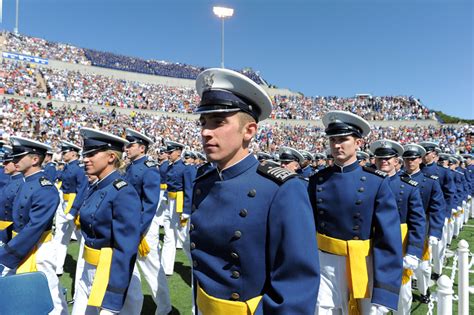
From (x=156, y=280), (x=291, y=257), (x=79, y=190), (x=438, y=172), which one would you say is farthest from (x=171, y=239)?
(x=291, y=257)

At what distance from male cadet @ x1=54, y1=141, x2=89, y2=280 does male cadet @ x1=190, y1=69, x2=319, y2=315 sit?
5.53 m

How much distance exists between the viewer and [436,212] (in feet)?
19.4

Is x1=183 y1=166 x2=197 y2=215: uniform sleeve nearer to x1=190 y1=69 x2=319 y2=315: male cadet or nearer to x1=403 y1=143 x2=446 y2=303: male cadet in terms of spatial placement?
x1=403 y1=143 x2=446 y2=303: male cadet

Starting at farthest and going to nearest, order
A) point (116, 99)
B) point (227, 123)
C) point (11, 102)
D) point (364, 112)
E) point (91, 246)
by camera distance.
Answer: point (364, 112)
point (116, 99)
point (11, 102)
point (91, 246)
point (227, 123)

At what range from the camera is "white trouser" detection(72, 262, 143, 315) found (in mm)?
3350

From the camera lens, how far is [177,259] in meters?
8.49

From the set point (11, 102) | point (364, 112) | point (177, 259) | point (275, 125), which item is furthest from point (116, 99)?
point (177, 259)

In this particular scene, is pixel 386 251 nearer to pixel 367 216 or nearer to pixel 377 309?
pixel 367 216

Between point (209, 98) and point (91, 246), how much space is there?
2.06 metres

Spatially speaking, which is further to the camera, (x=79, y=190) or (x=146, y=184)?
(x=79, y=190)

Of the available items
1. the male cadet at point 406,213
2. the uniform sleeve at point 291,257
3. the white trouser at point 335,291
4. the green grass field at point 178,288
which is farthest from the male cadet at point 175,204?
the uniform sleeve at point 291,257

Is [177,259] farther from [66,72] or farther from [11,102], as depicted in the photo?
[66,72]

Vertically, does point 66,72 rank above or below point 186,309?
above

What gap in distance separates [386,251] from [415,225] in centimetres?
147
